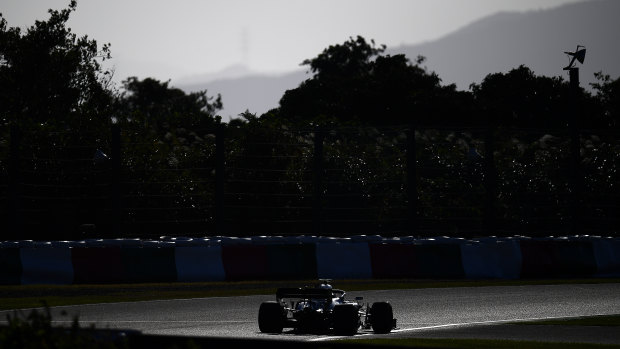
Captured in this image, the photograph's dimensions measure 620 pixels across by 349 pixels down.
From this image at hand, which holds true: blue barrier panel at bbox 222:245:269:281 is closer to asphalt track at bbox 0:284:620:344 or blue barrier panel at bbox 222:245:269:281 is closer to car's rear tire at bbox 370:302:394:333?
asphalt track at bbox 0:284:620:344

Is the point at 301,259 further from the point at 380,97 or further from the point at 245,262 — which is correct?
the point at 380,97

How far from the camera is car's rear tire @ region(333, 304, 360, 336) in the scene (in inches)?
457

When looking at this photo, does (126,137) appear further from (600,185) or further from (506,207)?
(600,185)

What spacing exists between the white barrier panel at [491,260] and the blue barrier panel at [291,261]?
8.74ft

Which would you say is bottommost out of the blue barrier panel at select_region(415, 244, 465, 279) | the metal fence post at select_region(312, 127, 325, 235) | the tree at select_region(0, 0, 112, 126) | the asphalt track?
the asphalt track

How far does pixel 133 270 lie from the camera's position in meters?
17.7

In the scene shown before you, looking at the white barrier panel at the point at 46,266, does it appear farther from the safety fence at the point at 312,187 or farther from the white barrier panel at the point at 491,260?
the white barrier panel at the point at 491,260

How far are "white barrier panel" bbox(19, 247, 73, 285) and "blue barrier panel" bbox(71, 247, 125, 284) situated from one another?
114 mm

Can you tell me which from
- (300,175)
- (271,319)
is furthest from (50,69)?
(271,319)

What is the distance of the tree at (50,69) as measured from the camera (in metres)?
43.2

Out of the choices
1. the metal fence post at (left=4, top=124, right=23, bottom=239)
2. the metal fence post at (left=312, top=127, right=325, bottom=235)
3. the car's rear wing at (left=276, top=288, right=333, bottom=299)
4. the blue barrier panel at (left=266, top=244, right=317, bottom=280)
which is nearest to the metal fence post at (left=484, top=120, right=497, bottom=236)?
the metal fence post at (left=312, top=127, right=325, bottom=235)

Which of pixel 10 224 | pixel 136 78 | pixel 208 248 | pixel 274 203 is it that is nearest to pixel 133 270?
pixel 208 248

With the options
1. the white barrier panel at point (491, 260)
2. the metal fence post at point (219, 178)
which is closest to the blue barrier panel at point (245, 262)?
the metal fence post at point (219, 178)

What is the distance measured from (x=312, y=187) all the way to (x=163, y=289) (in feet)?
A: 12.2
